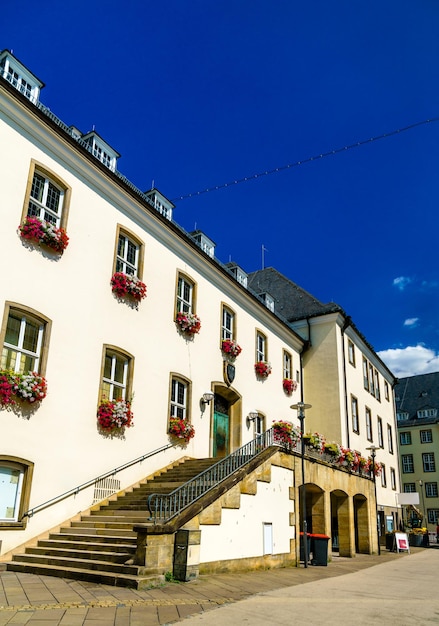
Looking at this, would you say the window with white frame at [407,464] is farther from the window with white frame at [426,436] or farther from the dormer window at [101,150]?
the dormer window at [101,150]

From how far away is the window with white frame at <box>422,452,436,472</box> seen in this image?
5519 cm

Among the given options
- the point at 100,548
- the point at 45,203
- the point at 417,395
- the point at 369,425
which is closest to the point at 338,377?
the point at 369,425

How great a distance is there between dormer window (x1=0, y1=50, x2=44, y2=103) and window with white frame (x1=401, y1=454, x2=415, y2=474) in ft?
178

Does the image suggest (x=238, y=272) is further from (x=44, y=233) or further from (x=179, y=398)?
(x=44, y=233)

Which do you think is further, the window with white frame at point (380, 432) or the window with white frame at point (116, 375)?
the window with white frame at point (380, 432)

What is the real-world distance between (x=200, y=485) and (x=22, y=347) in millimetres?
5044

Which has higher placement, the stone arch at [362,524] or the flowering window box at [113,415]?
the flowering window box at [113,415]

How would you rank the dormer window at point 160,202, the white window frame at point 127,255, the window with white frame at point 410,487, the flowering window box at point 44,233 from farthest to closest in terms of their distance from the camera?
the window with white frame at point 410,487 < the dormer window at point 160,202 < the white window frame at point 127,255 < the flowering window box at point 44,233

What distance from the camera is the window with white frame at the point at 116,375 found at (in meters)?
14.2

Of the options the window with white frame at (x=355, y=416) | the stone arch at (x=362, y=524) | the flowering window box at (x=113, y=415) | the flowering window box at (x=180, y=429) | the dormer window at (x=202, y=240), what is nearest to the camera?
the flowering window box at (x=113, y=415)

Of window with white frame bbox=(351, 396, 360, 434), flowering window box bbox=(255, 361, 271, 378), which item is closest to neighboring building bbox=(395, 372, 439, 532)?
window with white frame bbox=(351, 396, 360, 434)

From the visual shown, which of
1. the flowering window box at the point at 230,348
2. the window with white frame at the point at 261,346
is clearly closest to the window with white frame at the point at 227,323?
the flowering window box at the point at 230,348

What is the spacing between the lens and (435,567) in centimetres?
1655

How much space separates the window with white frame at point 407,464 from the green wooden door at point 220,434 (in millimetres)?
43397
